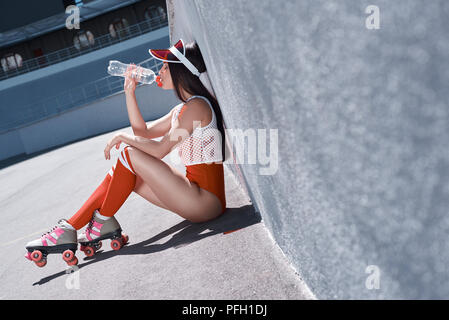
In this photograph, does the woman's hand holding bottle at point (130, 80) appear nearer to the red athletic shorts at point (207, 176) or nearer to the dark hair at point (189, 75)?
the dark hair at point (189, 75)

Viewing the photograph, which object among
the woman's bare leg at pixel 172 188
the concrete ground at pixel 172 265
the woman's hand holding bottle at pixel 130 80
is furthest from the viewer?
the woman's hand holding bottle at pixel 130 80

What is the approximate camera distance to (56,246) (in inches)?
93.0

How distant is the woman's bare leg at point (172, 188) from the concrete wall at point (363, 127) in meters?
1.26

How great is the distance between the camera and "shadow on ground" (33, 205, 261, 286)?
7.68ft

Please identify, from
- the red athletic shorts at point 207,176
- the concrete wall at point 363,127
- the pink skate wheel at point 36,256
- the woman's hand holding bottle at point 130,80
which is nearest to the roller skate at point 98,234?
the pink skate wheel at point 36,256

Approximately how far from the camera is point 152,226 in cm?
296

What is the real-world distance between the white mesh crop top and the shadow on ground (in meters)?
0.37

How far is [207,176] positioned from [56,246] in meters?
0.92

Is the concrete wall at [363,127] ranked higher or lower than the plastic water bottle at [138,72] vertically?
lower

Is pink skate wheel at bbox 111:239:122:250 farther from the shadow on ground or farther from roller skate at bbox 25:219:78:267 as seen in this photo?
roller skate at bbox 25:219:78:267

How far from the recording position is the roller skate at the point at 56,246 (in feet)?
7.77
